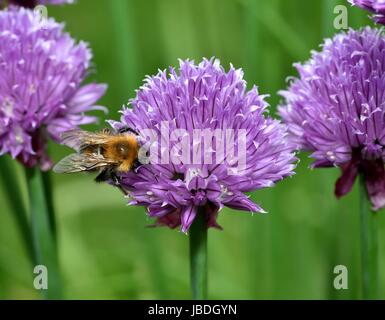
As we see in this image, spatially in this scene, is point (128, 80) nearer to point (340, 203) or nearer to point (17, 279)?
point (340, 203)

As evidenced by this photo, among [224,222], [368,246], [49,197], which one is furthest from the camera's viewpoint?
[224,222]

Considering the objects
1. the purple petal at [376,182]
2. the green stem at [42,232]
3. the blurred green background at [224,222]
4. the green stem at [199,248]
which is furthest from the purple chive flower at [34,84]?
the purple petal at [376,182]

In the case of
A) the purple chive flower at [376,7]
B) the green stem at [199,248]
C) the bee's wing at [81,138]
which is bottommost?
the green stem at [199,248]

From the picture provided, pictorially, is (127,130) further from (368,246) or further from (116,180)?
(368,246)

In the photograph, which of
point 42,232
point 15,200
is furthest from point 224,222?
point 42,232

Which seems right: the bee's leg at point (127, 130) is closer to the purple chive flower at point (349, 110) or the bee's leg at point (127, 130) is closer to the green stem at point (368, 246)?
the purple chive flower at point (349, 110)

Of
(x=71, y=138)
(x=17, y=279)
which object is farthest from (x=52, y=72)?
(x=17, y=279)
